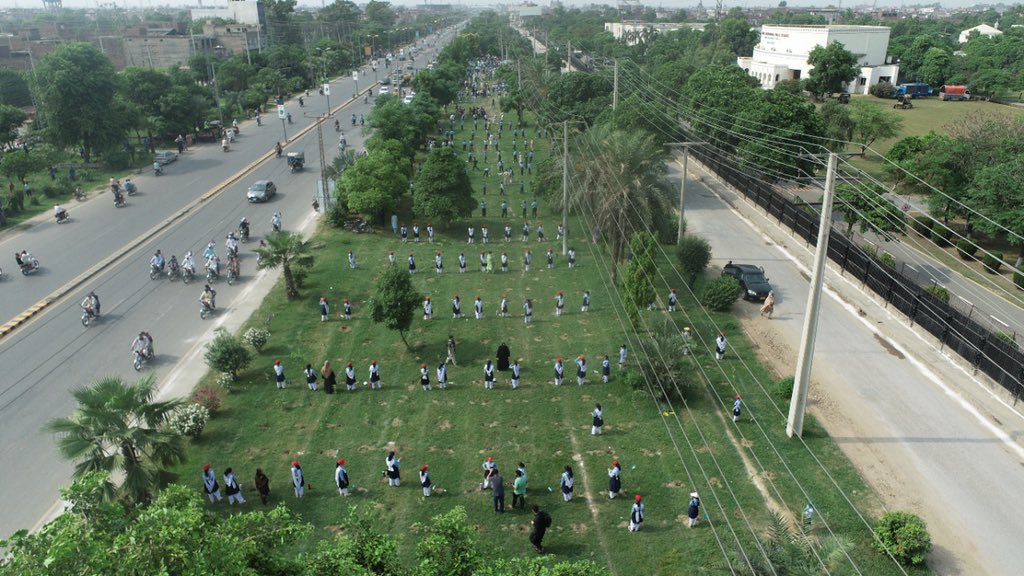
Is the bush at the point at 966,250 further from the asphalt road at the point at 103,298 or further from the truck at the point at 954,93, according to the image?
the truck at the point at 954,93

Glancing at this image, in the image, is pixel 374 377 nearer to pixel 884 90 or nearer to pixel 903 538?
pixel 903 538

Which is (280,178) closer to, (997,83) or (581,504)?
(581,504)

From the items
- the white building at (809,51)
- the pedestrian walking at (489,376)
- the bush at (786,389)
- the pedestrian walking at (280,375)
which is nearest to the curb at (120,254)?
the pedestrian walking at (280,375)

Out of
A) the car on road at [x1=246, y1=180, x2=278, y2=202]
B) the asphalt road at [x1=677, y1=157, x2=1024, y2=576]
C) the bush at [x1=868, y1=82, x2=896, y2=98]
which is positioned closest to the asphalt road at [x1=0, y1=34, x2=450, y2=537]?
the car on road at [x1=246, y1=180, x2=278, y2=202]

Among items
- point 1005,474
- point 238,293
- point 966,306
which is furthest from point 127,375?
point 966,306

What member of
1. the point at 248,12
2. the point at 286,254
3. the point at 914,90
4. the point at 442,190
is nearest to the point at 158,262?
the point at 286,254

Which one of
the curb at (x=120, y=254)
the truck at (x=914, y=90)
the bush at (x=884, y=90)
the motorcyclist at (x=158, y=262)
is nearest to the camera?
the curb at (x=120, y=254)

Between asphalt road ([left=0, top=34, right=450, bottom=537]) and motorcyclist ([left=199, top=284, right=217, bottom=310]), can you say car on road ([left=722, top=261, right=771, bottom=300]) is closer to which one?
asphalt road ([left=0, top=34, right=450, bottom=537])
